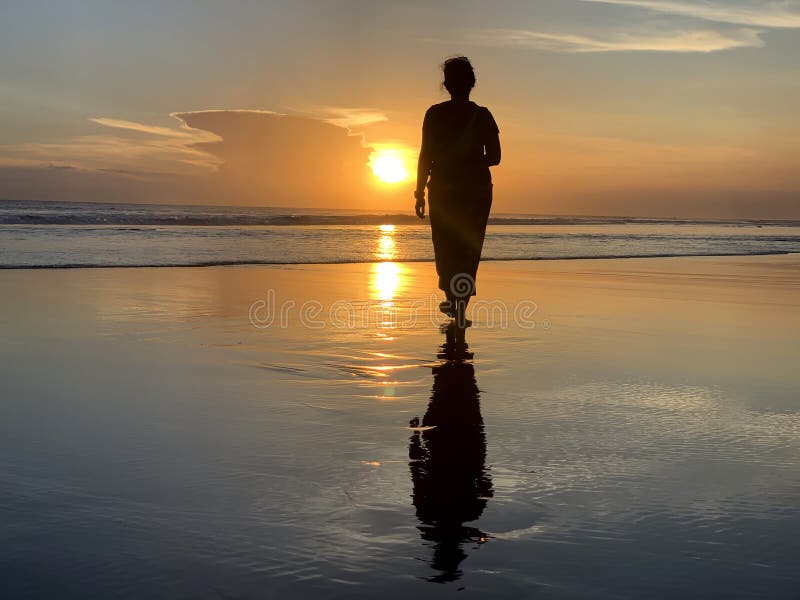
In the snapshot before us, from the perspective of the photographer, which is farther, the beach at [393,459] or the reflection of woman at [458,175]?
the reflection of woman at [458,175]

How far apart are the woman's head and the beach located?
1.95 meters

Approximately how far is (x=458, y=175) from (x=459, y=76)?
74cm

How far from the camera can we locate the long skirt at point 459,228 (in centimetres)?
670

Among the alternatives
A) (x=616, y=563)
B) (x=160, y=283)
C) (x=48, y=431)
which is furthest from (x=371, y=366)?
(x=160, y=283)

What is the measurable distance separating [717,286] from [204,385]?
29.1 ft

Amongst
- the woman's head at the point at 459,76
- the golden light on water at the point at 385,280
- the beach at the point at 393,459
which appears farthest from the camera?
the golden light on water at the point at 385,280

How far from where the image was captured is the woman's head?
6582 mm

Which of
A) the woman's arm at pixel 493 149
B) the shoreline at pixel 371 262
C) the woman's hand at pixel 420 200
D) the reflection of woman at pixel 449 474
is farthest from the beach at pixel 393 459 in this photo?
the shoreline at pixel 371 262

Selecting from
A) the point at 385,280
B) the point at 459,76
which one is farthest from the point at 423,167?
the point at 385,280

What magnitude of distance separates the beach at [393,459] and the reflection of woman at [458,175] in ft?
2.11

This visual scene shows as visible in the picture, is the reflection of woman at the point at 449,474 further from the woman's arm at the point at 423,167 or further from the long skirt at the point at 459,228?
the woman's arm at the point at 423,167

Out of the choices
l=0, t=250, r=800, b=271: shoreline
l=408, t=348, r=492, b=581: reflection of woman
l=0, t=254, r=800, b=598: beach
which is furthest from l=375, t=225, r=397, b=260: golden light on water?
l=408, t=348, r=492, b=581: reflection of woman

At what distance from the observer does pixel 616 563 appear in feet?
7.61

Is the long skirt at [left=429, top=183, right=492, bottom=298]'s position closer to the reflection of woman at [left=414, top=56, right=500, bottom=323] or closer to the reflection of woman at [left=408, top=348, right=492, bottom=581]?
the reflection of woman at [left=414, top=56, right=500, bottom=323]
